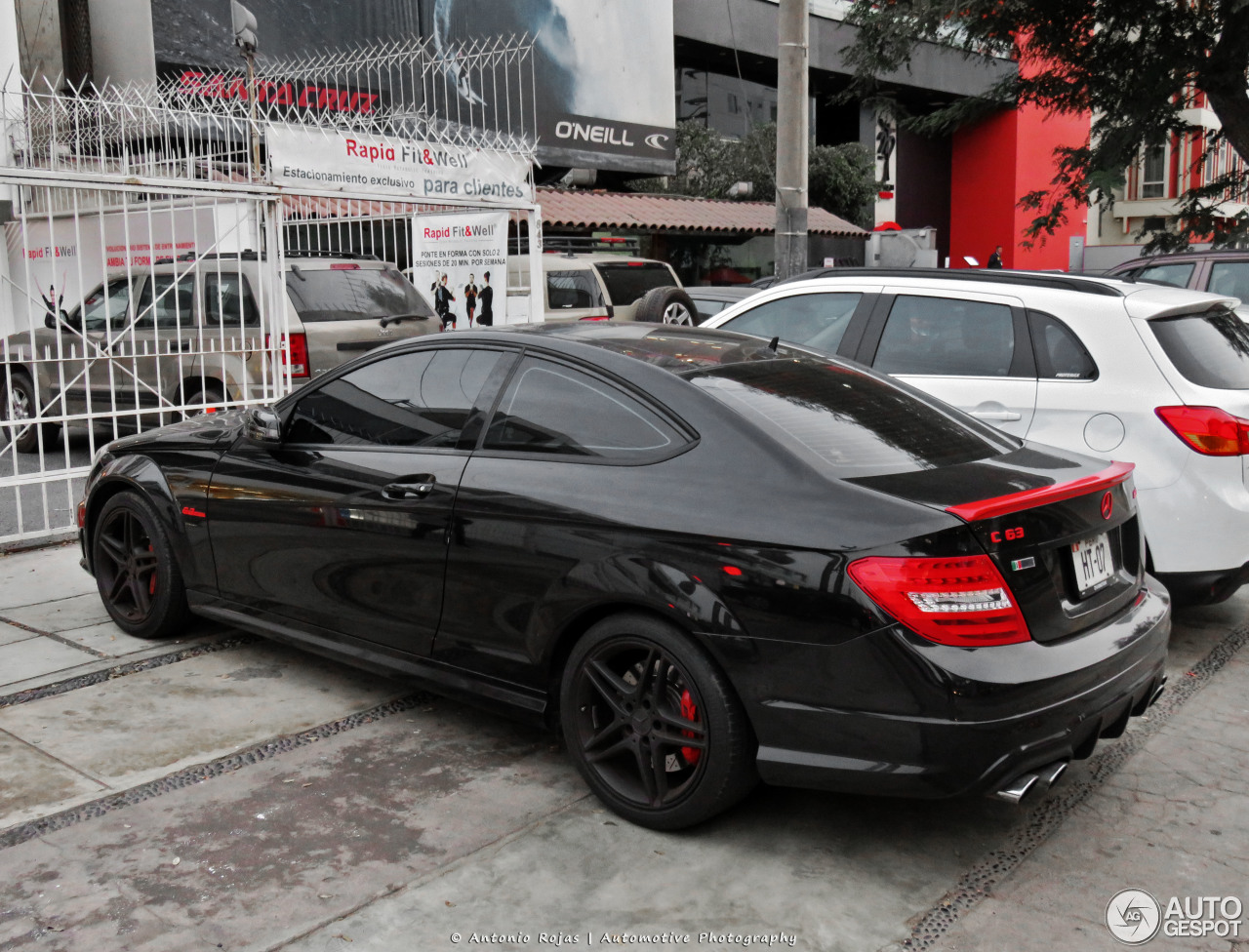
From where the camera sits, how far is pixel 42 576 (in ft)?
22.2

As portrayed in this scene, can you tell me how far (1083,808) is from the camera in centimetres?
390

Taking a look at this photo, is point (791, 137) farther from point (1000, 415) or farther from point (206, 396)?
point (1000, 415)

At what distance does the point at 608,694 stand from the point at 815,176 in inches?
1036

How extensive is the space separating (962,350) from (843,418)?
7.21 feet

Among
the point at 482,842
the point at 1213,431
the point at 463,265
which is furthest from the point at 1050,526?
the point at 463,265

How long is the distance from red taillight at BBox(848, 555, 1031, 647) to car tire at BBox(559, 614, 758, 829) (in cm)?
56

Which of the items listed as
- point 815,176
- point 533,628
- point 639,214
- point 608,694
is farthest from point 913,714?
point 815,176

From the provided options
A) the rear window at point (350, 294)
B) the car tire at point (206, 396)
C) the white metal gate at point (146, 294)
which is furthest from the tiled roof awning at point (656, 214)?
the car tire at point (206, 396)

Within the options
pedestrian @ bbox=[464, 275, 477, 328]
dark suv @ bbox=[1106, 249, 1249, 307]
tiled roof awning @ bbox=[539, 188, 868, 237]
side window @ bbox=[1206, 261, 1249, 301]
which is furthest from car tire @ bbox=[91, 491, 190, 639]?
tiled roof awning @ bbox=[539, 188, 868, 237]

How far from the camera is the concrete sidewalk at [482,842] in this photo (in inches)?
126

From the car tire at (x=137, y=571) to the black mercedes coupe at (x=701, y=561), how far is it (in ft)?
1.73

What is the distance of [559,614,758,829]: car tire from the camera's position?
347 centimetres

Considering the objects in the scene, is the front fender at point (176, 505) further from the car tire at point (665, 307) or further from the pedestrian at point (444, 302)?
the pedestrian at point (444, 302)

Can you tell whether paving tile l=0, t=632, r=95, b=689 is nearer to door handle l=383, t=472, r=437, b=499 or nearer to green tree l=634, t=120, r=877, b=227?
door handle l=383, t=472, r=437, b=499
